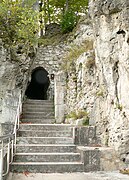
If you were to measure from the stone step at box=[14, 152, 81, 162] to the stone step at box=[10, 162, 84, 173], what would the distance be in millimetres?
278

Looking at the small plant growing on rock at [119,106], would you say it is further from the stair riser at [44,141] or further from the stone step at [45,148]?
the stair riser at [44,141]

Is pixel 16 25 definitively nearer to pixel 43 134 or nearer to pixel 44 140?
pixel 43 134

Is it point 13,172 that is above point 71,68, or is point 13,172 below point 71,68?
below

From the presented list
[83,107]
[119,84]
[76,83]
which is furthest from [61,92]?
[119,84]

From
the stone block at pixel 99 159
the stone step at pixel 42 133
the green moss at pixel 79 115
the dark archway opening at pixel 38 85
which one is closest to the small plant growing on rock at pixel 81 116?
the green moss at pixel 79 115

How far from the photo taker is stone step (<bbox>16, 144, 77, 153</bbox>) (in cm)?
834

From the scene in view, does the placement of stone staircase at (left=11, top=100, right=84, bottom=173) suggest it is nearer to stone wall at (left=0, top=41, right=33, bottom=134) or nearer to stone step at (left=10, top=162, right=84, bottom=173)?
stone step at (left=10, top=162, right=84, bottom=173)

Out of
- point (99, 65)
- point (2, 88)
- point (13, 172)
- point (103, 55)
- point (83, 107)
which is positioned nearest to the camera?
point (13, 172)

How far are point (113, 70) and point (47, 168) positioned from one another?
3.55 metres

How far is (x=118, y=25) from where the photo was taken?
25.7ft

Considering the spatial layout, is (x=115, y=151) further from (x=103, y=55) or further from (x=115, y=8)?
(x=115, y=8)

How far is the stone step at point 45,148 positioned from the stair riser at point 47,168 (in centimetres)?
92

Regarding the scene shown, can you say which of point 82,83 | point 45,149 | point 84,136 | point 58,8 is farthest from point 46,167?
point 58,8

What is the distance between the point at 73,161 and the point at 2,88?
5.03m
